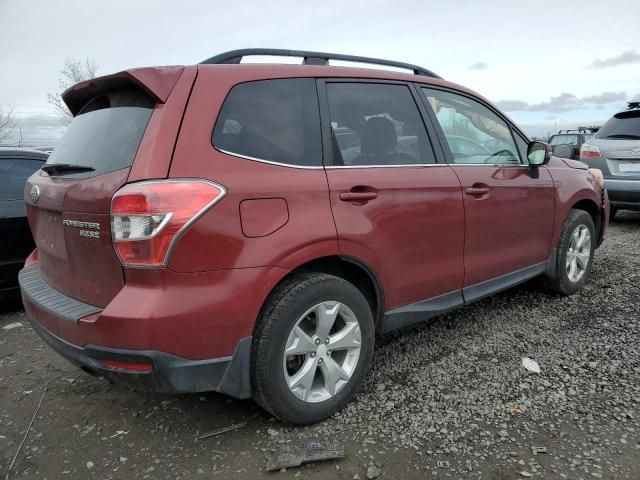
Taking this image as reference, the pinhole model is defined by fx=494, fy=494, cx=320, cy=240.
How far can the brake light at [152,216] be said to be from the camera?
1.97 metres

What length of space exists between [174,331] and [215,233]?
0.43m

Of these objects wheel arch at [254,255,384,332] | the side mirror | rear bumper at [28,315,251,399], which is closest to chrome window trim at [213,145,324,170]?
wheel arch at [254,255,384,332]

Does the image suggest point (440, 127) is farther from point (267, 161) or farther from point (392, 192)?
point (267, 161)

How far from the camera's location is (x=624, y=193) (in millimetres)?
6707

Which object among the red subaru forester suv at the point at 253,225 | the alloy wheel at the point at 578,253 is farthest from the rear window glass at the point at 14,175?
the alloy wheel at the point at 578,253

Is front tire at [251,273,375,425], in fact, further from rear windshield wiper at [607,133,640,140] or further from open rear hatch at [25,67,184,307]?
rear windshield wiper at [607,133,640,140]

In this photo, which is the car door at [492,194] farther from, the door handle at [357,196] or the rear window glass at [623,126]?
the rear window glass at [623,126]

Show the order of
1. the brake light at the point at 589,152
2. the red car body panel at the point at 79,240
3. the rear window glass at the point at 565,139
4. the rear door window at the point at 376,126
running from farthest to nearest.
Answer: the rear window glass at the point at 565,139, the brake light at the point at 589,152, the rear door window at the point at 376,126, the red car body panel at the point at 79,240

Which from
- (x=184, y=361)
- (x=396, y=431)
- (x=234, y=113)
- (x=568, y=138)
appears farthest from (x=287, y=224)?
(x=568, y=138)

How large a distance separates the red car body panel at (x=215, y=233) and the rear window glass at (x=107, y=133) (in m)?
0.07

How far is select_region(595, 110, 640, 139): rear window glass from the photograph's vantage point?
6.77 metres

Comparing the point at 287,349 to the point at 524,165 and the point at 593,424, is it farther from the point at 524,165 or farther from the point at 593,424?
the point at 524,165

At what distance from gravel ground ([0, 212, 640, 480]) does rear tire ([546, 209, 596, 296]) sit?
53 cm

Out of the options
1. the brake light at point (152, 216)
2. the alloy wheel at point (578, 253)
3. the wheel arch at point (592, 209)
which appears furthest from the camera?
the wheel arch at point (592, 209)
